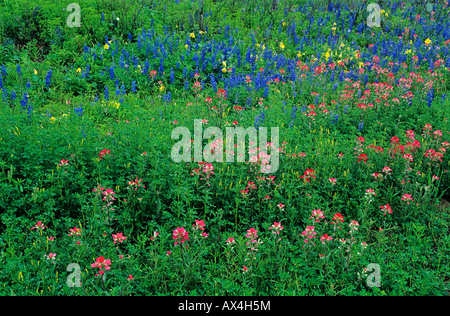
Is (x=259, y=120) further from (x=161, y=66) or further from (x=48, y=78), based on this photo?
(x=48, y=78)

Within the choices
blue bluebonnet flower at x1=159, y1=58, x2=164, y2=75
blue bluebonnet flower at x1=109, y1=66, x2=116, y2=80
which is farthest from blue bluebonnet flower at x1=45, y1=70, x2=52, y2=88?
blue bluebonnet flower at x1=159, y1=58, x2=164, y2=75

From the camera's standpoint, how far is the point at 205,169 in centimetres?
418

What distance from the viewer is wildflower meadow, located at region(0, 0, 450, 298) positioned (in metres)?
3.36

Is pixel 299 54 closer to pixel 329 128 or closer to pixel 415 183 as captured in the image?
pixel 329 128

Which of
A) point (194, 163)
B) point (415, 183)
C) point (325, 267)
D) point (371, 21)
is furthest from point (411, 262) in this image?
point (371, 21)

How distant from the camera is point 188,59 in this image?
7836mm

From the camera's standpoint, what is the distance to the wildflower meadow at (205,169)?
11.0 feet

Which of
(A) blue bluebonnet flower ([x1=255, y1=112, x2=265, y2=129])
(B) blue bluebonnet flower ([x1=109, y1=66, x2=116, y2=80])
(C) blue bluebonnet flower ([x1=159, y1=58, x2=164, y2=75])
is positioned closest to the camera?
(A) blue bluebonnet flower ([x1=255, y1=112, x2=265, y2=129])

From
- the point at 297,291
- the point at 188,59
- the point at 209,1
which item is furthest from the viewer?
the point at 209,1

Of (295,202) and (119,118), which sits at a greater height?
(119,118)

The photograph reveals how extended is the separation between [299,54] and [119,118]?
4.41 meters

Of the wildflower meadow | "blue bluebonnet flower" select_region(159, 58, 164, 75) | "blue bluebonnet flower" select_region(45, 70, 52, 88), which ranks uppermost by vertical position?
"blue bluebonnet flower" select_region(159, 58, 164, 75)

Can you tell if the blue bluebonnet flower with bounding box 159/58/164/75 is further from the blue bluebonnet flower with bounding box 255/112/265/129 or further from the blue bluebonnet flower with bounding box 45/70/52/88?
the blue bluebonnet flower with bounding box 255/112/265/129

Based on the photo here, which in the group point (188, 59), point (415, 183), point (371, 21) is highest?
→ point (371, 21)
